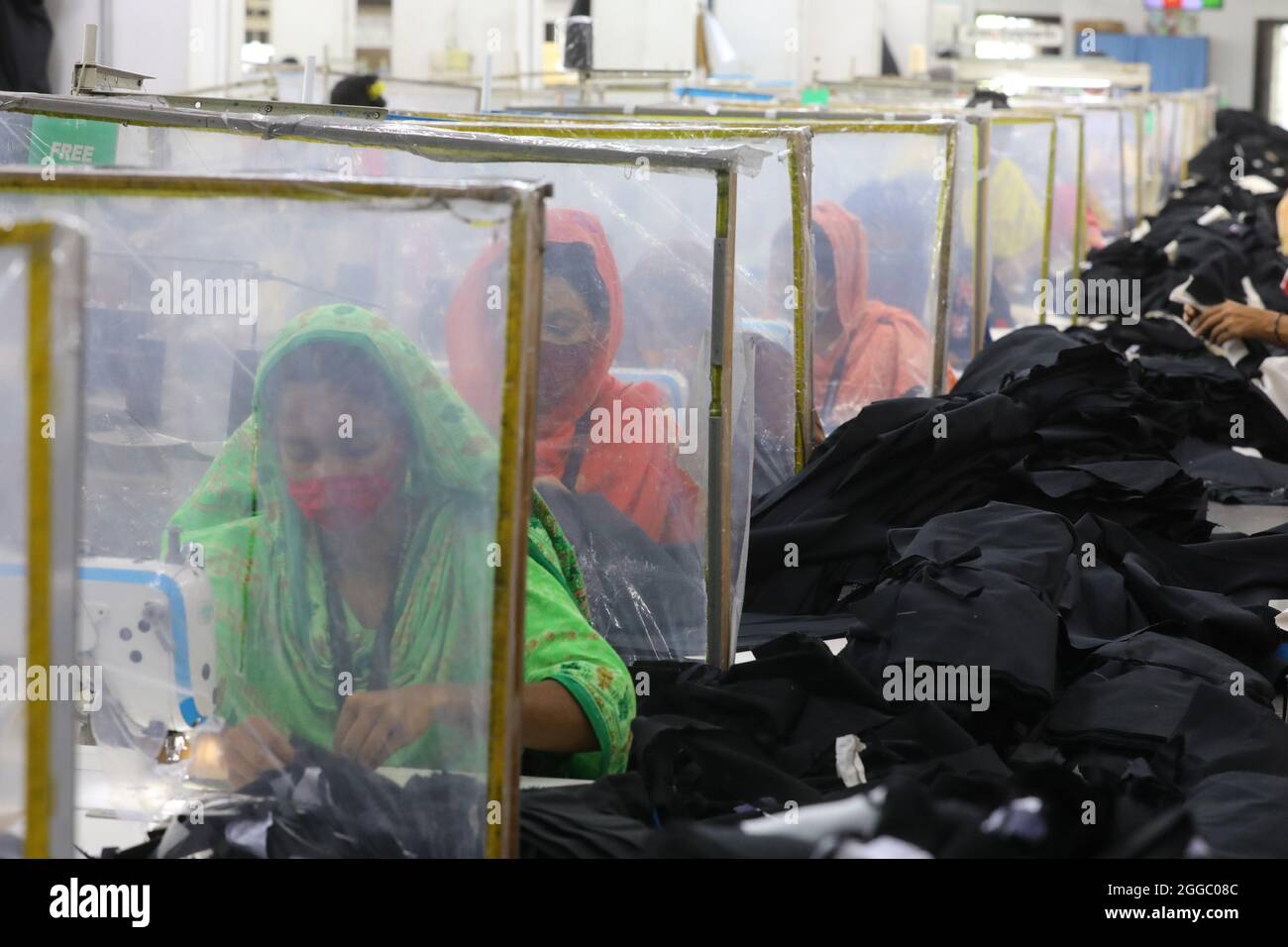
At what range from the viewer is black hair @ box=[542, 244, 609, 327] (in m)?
2.31

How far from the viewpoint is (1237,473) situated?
3664mm

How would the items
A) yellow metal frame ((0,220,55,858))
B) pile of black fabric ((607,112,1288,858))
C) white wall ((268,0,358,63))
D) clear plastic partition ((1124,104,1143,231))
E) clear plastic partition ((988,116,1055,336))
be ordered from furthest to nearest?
clear plastic partition ((1124,104,1143,231)) → white wall ((268,0,358,63)) → clear plastic partition ((988,116,1055,336)) → pile of black fabric ((607,112,1288,858)) → yellow metal frame ((0,220,55,858))

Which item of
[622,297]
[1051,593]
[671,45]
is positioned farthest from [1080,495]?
[671,45]

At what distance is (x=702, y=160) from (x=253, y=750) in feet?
3.68

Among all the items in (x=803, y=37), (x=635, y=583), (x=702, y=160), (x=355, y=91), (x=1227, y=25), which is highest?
(x=1227, y=25)

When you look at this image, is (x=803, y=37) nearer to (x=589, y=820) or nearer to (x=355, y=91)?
(x=355, y=91)

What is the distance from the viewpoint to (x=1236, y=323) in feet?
14.9

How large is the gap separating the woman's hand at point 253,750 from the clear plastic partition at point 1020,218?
12.6 ft

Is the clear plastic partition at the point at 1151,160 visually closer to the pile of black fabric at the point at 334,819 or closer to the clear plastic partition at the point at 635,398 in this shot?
the clear plastic partition at the point at 635,398

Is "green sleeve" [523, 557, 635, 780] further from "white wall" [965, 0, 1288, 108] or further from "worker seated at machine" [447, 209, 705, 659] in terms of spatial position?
"white wall" [965, 0, 1288, 108]

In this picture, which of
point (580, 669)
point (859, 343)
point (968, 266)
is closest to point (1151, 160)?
point (968, 266)

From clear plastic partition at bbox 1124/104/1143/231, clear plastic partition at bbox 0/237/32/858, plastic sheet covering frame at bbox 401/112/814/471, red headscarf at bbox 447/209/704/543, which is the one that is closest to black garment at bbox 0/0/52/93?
plastic sheet covering frame at bbox 401/112/814/471

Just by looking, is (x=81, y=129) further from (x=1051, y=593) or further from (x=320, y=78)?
(x=320, y=78)

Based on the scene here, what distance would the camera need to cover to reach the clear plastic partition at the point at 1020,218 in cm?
510
